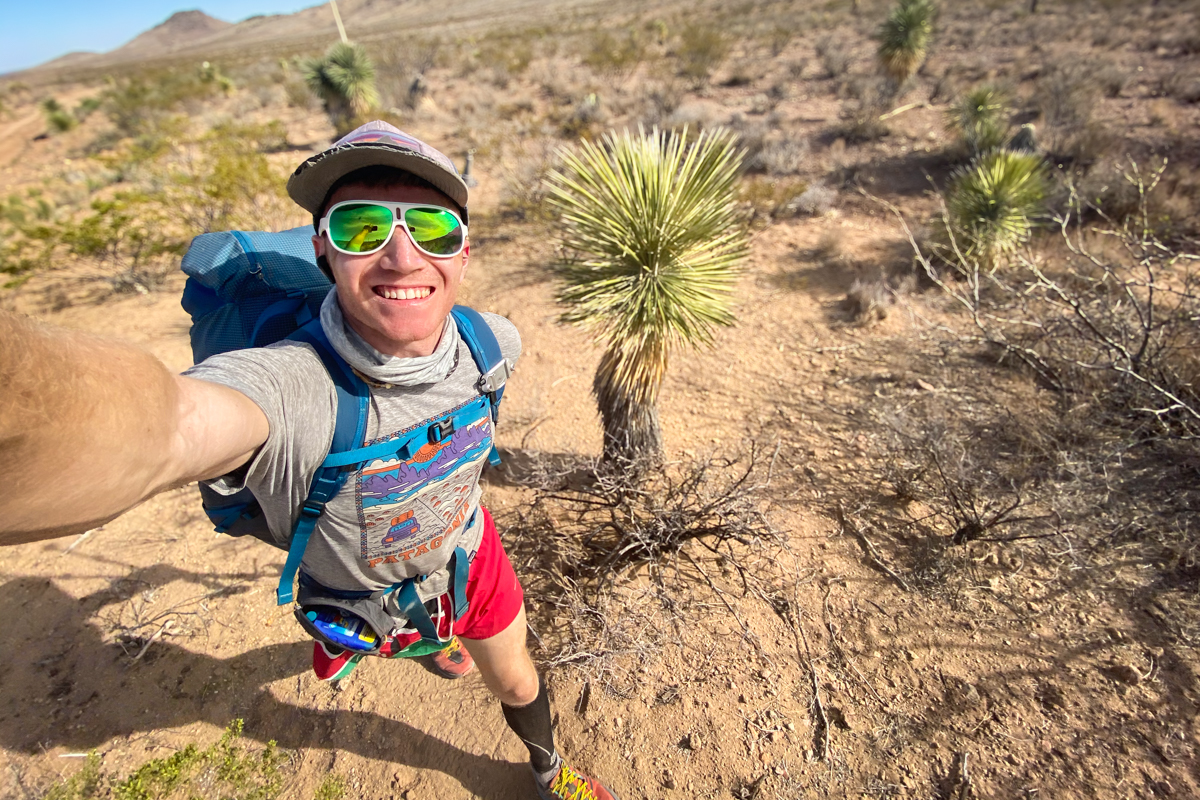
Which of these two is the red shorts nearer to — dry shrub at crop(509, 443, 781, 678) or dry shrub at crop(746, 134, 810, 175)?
dry shrub at crop(509, 443, 781, 678)

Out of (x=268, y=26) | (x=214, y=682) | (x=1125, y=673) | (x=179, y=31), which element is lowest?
(x=1125, y=673)

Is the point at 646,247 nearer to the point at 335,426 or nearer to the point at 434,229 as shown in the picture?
the point at 434,229

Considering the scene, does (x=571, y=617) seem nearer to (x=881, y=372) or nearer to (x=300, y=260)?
(x=300, y=260)

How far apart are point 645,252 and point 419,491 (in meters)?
2.02

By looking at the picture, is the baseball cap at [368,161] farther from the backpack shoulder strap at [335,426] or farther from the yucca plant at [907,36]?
the yucca plant at [907,36]

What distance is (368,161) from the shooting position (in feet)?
3.86

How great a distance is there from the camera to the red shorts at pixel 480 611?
5.54 ft

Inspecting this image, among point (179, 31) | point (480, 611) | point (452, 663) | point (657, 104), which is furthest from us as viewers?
point (179, 31)

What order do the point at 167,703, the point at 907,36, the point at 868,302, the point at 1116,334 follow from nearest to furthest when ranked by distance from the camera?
the point at 167,703
the point at 1116,334
the point at 868,302
the point at 907,36

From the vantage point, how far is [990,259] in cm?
557

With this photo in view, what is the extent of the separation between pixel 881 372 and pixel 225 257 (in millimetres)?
4485

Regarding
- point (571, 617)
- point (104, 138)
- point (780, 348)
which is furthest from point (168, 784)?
point (104, 138)

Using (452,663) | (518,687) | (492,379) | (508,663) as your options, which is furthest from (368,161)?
(452,663)

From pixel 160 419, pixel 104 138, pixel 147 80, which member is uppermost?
pixel 147 80
